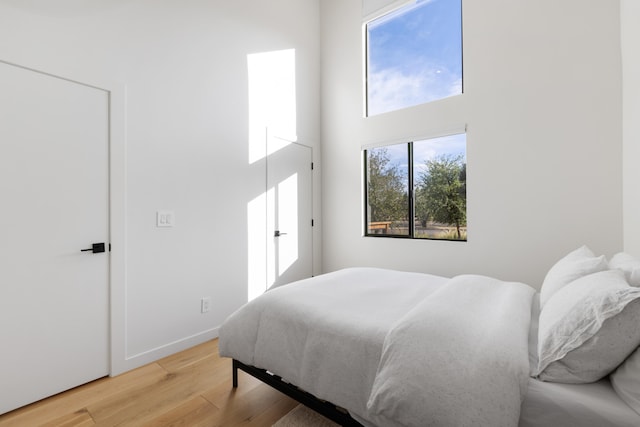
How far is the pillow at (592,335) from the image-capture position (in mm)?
964

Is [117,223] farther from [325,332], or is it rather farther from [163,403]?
[325,332]

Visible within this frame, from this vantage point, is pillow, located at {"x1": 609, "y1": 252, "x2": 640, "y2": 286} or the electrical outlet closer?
pillow, located at {"x1": 609, "y1": 252, "x2": 640, "y2": 286}

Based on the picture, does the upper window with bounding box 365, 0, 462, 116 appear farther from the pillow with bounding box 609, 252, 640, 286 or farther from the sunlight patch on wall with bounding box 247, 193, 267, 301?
the pillow with bounding box 609, 252, 640, 286

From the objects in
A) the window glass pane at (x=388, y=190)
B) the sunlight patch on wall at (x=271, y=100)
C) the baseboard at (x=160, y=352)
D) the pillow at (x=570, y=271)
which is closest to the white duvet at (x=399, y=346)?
the pillow at (x=570, y=271)

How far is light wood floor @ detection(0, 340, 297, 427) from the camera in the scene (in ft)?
5.41

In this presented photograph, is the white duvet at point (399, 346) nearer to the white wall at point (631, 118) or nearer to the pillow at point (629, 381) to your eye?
the pillow at point (629, 381)

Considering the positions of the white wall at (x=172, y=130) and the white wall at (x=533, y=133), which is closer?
the white wall at (x=172, y=130)

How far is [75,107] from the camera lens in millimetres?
1958

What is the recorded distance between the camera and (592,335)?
99cm

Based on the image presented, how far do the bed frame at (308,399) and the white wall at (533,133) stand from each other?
2.21 m

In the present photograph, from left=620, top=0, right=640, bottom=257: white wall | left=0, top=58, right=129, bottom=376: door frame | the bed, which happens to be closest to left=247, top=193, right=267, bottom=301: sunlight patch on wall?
left=0, top=58, right=129, bottom=376: door frame

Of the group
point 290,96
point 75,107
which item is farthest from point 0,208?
point 290,96

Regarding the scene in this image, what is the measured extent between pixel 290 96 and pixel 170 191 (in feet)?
6.46

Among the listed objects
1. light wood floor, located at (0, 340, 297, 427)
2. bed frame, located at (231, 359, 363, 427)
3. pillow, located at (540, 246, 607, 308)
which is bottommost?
light wood floor, located at (0, 340, 297, 427)
